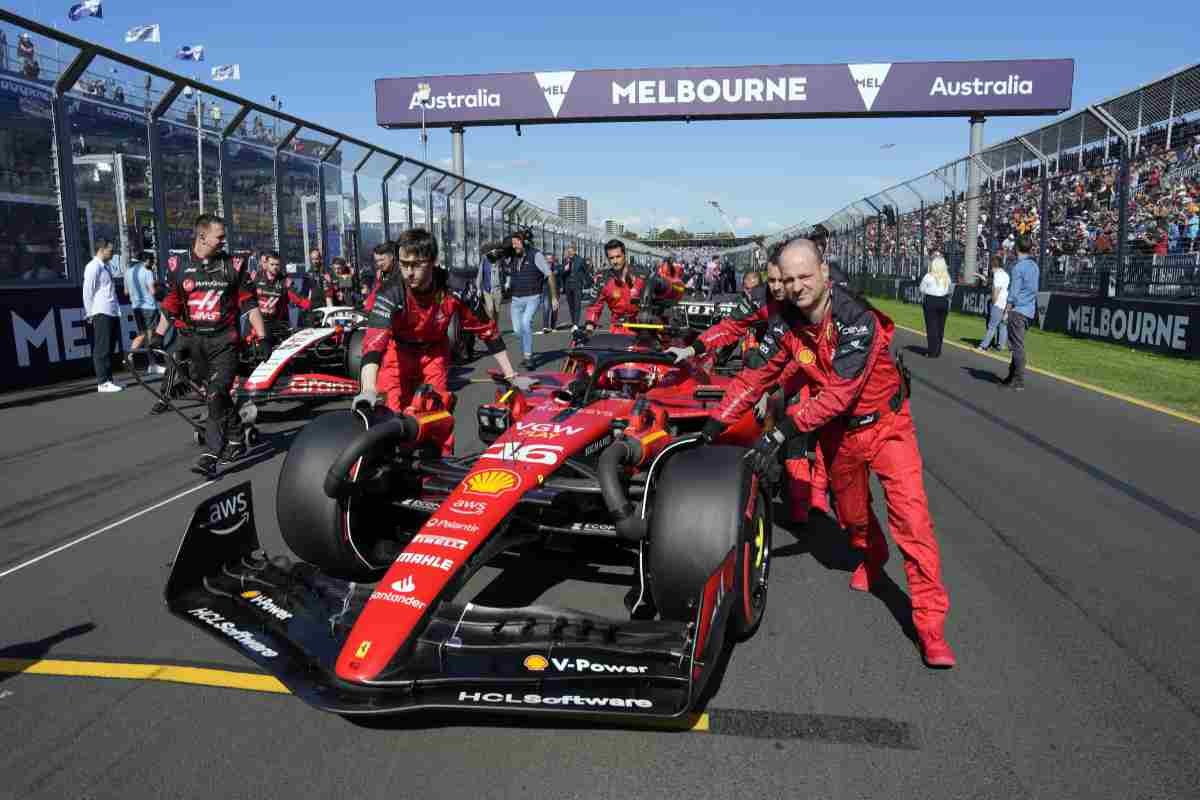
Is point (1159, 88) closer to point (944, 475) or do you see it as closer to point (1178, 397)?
point (1178, 397)

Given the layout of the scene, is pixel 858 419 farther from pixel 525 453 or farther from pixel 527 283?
pixel 527 283

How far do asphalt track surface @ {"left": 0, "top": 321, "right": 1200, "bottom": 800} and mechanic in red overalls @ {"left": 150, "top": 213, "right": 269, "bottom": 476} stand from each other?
89cm

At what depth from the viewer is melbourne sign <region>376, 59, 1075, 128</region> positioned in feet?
109

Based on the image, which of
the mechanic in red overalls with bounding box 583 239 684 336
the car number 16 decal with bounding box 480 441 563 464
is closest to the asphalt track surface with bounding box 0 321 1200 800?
the car number 16 decal with bounding box 480 441 563 464

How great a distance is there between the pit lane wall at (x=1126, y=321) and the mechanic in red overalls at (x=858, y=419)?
1234 centimetres

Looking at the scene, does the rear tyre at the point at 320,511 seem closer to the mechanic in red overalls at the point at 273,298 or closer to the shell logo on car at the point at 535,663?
the shell logo on car at the point at 535,663

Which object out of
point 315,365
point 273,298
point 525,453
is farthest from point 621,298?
point 525,453

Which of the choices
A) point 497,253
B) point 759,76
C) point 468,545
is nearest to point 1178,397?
point 497,253

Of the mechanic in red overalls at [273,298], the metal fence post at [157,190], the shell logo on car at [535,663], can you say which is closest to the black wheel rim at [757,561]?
the shell logo on car at [535,663]

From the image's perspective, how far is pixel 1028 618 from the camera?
4059 millimetres

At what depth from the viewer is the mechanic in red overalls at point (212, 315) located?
21.9 feet

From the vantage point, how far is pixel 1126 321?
51.4 ft

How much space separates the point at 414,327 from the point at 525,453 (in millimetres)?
1729

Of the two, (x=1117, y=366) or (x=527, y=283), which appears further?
(x=1117, y=366)
